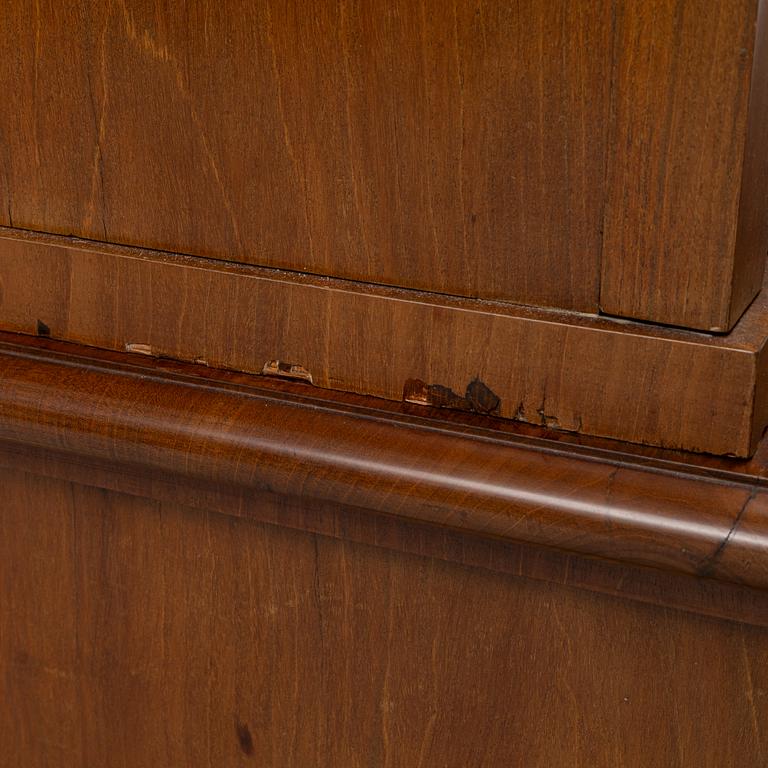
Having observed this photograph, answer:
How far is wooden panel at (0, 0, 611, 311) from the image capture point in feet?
1.60

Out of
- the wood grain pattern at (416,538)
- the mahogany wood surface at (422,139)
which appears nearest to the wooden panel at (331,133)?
the mahogany wood surface at (422,139)

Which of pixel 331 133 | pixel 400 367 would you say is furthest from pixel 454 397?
pixel 331 133

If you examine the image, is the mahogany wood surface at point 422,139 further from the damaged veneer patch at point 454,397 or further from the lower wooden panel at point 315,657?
the lower wooden panel at point 315,657

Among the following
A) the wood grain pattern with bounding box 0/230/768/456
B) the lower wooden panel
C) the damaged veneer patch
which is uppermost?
the wood grain pattern with bounding box 0/230/768/456

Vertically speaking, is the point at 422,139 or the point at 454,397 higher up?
the point at 422,139

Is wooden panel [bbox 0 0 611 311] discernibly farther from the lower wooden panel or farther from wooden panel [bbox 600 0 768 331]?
the lower wooden panel

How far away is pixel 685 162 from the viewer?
468mm

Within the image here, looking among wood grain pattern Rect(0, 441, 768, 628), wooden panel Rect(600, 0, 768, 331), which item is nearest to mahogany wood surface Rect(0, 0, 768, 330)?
wooden panel Rect(600, 0, 768, 331)

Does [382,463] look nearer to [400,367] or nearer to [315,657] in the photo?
[400,367]

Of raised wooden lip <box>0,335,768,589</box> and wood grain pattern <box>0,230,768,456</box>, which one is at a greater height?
wood grain pattern <box>0,230,768,456</box>

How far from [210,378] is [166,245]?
0.08 metres

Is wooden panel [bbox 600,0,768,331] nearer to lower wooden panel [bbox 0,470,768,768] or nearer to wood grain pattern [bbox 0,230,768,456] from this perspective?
wood grain pattern [bbox 0,230,768,456]

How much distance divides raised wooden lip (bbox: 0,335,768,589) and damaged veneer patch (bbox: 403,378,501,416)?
2cm

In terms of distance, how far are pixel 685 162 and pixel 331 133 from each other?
0.56 ft
